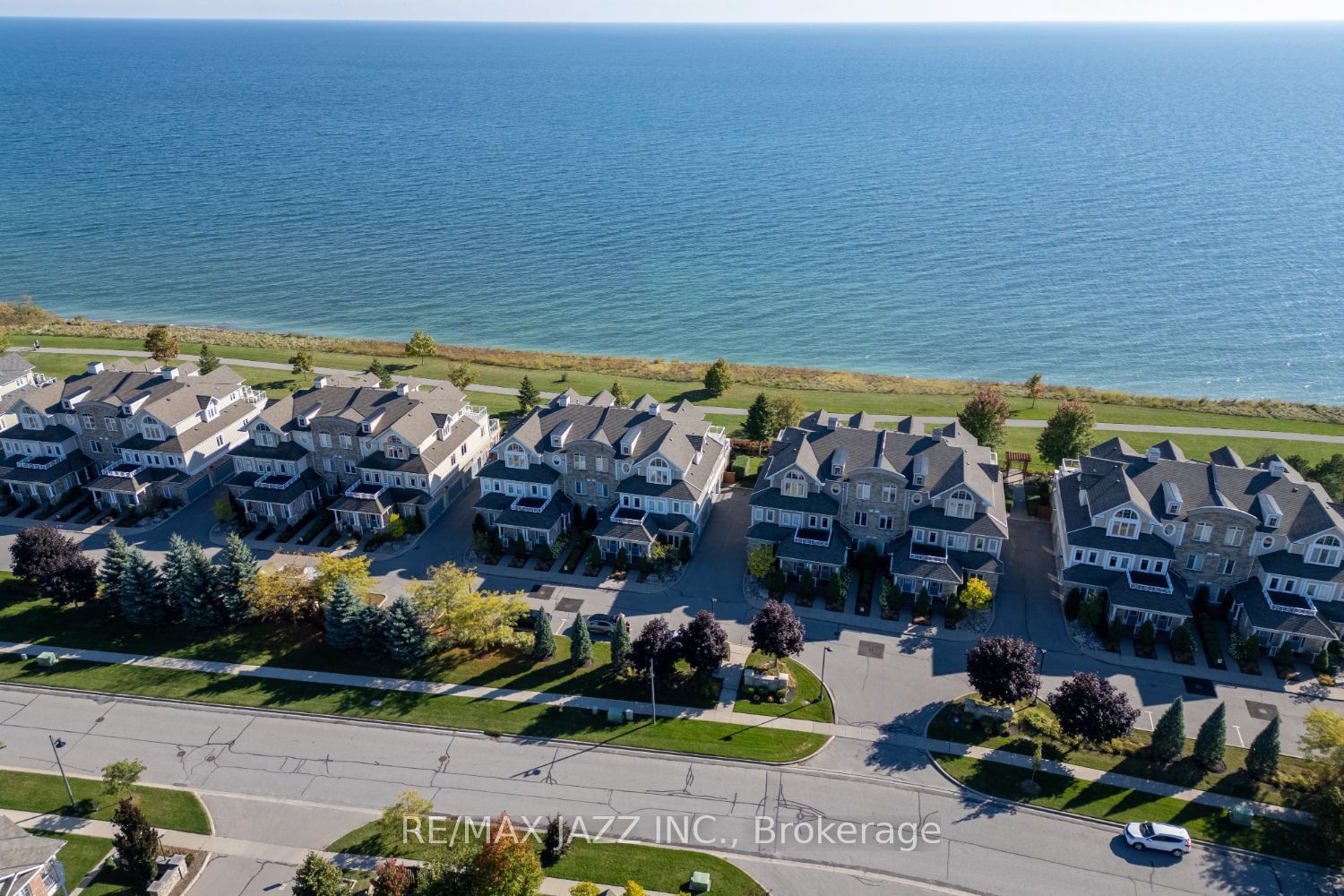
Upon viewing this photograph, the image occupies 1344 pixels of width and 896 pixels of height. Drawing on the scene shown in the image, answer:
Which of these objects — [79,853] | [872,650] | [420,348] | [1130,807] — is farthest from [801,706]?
[420,348]

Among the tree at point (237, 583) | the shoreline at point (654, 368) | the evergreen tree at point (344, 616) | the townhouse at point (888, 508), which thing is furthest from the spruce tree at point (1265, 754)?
the tree at point (237, 583)

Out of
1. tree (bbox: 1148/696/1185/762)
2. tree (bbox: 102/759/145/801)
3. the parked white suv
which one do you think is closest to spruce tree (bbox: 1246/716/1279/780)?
tree (bbox: 1148/696/1185/762)

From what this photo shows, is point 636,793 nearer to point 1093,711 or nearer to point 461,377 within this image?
point 1093,711

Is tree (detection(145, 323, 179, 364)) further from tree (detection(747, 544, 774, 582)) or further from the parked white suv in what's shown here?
the parked white suv

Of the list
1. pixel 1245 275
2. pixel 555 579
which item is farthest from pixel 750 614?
pixel 1245 275

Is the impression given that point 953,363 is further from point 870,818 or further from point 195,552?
point 195,552

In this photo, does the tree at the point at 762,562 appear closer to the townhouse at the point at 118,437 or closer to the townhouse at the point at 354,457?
the townhouse at the point at 354,457
